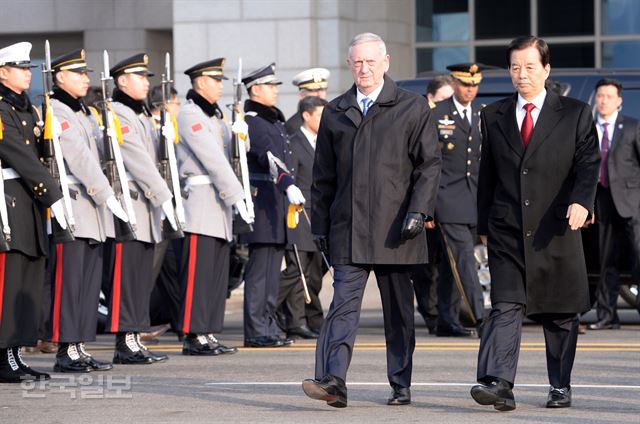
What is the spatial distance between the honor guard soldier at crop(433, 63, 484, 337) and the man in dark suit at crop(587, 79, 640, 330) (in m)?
1.03

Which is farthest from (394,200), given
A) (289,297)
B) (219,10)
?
(219,10)

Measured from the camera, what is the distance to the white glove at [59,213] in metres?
10.6

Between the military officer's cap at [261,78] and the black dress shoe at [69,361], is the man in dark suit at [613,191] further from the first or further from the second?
the black dress shoe at [69,361]

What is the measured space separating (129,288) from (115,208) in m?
0.79

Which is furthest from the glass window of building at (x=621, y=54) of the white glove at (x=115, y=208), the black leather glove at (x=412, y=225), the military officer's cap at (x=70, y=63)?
the black leather glove at (x=412, y=225)

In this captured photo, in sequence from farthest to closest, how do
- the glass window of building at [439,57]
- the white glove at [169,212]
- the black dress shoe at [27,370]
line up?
the glass window of building at [439,57]
the white glove at [169,212]
the black dress shoe at [27,370]

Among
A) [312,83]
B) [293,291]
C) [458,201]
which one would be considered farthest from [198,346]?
[312,83]

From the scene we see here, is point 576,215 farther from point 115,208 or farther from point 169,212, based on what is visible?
point 169,212

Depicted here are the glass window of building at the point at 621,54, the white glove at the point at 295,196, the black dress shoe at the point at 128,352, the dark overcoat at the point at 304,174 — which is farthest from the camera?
the glass window of building at the point at 621,54

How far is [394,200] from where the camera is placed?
9.07m

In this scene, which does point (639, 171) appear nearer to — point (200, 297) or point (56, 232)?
point (200, 297)

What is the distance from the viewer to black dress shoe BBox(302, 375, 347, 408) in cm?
857

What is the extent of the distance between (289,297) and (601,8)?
35.1 feet

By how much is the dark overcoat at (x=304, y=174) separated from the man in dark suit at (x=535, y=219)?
4.64 meters
